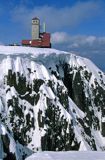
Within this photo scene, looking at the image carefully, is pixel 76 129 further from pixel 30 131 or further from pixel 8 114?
pixel 8 114

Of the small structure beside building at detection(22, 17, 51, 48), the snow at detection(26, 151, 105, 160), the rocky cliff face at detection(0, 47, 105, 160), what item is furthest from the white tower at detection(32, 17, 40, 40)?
the snow at detection(26, 151, 105, 160)

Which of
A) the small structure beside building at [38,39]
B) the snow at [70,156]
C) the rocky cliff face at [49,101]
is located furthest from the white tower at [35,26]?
the snow at [70,156]

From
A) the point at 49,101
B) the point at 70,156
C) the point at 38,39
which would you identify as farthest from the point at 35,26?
the point at 70,156

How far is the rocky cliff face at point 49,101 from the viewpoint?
109 meters

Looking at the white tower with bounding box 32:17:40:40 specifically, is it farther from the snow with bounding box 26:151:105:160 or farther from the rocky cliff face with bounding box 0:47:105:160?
the snow with bounding box 26:151:105:160

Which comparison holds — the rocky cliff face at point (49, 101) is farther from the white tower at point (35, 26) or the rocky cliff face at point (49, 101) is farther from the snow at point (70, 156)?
the snow at point (70, 156)

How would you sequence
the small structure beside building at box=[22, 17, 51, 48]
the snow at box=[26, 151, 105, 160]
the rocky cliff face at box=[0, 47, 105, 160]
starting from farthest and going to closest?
1. the small structure beside building at box=[22, 17, 51, 48]
2. the rocky cliff face at box=[0, 47, 105, 160]
3. the snow at box=[26, 151, 105, 160]

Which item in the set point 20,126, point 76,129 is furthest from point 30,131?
point 76,129

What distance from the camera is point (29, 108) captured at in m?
114

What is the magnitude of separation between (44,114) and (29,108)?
483 cm

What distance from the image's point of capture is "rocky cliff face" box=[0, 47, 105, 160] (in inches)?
4286

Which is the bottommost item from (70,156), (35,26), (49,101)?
(70,156)

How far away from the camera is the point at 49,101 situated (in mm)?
114500

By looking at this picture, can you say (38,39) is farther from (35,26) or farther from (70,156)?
(70,156)
